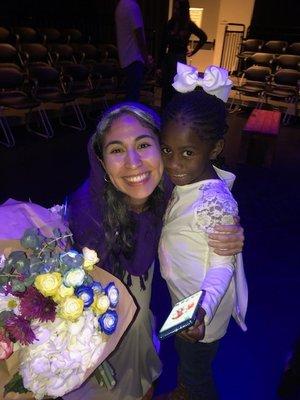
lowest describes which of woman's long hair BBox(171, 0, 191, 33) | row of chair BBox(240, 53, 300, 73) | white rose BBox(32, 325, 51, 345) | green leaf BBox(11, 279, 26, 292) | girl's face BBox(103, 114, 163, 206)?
row of chair BBox(240, 53, 300, 73)

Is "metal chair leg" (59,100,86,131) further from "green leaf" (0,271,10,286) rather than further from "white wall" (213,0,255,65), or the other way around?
"white wall" (213,0,255,65)

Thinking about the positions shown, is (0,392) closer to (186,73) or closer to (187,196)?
(187,196)

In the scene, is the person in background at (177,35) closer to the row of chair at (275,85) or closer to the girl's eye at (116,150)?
the row of chair at (275,85)

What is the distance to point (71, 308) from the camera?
0.82m

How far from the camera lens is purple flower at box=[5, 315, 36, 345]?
0.82 metres

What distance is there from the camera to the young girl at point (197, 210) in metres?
1.19

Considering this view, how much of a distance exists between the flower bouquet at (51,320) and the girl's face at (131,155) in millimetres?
455

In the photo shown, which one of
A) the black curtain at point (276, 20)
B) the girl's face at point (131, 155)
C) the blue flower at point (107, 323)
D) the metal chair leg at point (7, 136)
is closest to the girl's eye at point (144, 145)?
the girl's face at point (131, 155)

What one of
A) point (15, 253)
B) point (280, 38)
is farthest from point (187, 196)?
point (280, 38)

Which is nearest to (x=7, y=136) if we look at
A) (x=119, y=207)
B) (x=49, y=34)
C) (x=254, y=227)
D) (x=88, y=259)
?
(x=49, y=34)

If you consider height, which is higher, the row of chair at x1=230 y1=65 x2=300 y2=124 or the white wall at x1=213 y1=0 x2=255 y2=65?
the white wall at x1=213 y1=0 x2=255 y2=65

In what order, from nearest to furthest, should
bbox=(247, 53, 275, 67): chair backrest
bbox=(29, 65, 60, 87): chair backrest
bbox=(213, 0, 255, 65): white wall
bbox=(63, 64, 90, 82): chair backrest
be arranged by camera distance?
bbox=(29, 65, 60, 87): chair backrest, bbox=(63, 64, 90, 82): chair backrest, bbox=(247, 53, 275, 67): chair backrest, bbox=(213, 0, 255, 65): white wall

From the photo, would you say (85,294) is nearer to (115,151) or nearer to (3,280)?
(3,280)

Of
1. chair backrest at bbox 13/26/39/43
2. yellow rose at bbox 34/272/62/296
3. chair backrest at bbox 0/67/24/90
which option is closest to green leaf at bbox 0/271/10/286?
yellow rose at bbox 34/272/62/296
